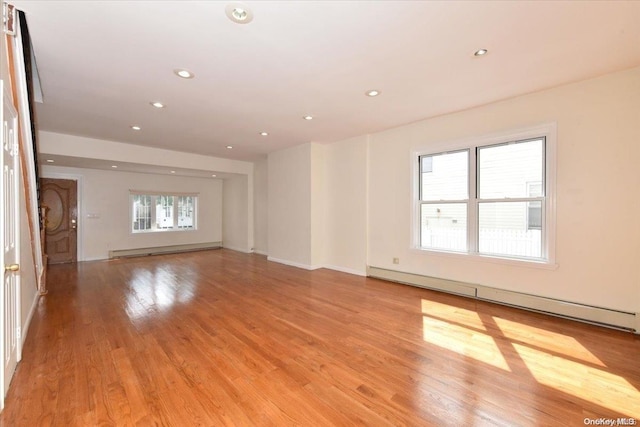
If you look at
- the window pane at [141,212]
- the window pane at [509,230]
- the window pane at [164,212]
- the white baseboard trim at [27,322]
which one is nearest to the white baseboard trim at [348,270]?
the window pane at [509,230]

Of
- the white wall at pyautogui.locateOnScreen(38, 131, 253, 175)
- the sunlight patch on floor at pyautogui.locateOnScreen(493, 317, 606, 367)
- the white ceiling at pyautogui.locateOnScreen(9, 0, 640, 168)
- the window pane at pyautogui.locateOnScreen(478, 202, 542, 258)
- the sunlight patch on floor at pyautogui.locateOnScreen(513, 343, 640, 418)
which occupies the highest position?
the white ceiling at pyautogui.locateOnScreen(9, 0, 640, 168)

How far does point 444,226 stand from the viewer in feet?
14.4

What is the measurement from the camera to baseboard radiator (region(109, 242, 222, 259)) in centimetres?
752

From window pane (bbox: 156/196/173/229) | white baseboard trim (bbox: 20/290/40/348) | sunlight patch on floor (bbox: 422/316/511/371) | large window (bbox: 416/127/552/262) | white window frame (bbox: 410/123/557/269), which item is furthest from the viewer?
window pane (bbox: 156/196/173/229)

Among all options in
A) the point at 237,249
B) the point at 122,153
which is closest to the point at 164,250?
the point at 237,249

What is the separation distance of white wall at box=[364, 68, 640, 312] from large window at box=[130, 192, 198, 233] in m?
8.15

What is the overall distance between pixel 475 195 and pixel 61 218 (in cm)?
911

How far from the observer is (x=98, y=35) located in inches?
88.6

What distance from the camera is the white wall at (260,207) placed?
788 centimetres

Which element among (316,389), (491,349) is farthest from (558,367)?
(316,389)

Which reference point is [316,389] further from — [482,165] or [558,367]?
[482,165]

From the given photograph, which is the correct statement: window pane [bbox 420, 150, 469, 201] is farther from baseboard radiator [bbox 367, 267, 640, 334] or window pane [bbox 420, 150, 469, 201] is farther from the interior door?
the interior door

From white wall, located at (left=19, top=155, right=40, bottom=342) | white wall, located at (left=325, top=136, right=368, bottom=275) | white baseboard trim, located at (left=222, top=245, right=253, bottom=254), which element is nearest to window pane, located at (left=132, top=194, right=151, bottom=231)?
white baseboard trim, located at (left=222, top=245, right=253, bottom=254)

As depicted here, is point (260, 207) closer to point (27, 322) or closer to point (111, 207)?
point (111, 207)
